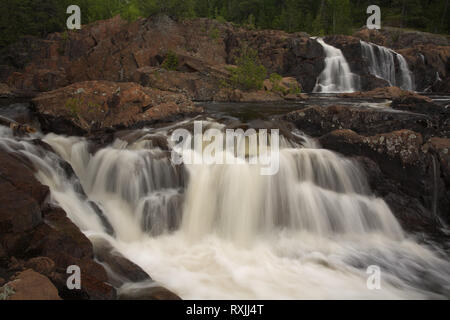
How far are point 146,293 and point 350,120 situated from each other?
9.09 meters

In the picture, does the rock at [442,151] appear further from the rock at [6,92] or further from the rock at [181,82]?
the rock at [6,92]

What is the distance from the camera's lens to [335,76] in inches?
987

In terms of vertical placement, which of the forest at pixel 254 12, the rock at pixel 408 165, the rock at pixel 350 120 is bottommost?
the rock at pixel 408 165

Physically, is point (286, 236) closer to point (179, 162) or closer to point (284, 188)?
point (284, 188)

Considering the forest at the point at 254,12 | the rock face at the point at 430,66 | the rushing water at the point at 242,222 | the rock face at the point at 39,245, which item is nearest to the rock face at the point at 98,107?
the rushing water at the point at 242,222

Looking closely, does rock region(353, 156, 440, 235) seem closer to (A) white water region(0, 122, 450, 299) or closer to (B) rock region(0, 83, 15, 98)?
(A) white water region(0, 122, 450, 299)

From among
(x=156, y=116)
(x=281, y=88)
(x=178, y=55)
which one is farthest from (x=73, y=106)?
(x=281, y=88)

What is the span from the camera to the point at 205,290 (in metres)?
5.21

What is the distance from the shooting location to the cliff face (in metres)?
21.5

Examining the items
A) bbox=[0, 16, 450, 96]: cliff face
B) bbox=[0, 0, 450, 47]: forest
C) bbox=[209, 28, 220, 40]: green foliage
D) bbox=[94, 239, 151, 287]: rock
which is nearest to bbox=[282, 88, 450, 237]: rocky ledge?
bbox=[94, 239, 151, 287]: rock

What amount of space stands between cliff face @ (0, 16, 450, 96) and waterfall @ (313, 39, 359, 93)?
503 millimetres

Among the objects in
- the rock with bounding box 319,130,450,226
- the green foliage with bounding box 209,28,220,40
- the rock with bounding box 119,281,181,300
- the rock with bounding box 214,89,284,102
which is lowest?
the rock with bounding box 119,281,181,300

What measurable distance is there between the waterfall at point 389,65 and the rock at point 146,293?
86.5 ft

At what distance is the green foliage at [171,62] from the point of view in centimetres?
2205
